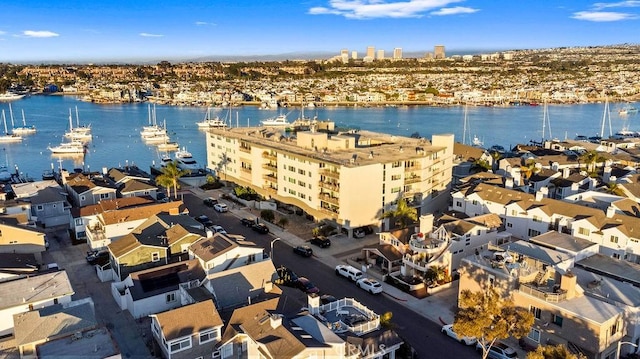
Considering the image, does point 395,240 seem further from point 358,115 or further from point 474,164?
point 358,115

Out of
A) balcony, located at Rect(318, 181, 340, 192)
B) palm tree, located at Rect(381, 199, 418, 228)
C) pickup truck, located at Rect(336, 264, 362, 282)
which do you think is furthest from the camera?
balcony, located at Rect(318, 181, 340, 192)

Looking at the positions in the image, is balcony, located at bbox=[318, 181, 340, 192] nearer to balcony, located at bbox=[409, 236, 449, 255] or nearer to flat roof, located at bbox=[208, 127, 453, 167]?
flat roof, located at bbox=[208, 127, 453, 167]

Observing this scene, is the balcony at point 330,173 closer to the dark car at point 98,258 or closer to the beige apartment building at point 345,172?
the beige apartment building at point 345,172

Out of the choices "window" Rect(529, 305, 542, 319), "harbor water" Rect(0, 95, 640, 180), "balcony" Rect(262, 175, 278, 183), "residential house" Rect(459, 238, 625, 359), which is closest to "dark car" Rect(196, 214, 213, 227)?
"balcony" Rect(262, 175, 278, 183)

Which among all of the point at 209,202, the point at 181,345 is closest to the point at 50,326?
the point at 181,345

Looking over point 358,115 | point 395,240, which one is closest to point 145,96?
point 358,115

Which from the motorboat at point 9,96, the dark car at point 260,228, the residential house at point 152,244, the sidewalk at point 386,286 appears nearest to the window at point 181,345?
the residential house at point 152,244
